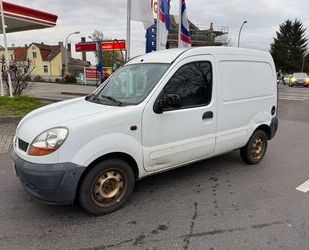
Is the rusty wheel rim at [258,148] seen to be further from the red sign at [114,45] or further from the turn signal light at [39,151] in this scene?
the red sign at [114,45]

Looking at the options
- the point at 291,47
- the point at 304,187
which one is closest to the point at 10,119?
the point at 304,187

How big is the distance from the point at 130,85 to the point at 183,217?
6.14 ft

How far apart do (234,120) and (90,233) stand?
2763 millimetres

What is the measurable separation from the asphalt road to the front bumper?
358 millimetres

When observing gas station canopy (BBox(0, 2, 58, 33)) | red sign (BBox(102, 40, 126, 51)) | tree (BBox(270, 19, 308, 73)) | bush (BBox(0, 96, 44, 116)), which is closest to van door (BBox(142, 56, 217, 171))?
bush (BBox(0, 96, 44, 116))

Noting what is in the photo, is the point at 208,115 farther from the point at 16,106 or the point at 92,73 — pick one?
the point at 92,73

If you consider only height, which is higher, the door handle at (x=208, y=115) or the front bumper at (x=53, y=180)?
the door handle at (x=208, y=115)

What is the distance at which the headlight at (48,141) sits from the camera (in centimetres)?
327

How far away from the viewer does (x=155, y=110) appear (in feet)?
12.5

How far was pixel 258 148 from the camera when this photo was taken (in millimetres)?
5645

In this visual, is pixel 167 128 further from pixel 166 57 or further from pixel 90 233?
pixel 90 233

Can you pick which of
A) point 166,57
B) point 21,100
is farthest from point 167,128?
point 21,100

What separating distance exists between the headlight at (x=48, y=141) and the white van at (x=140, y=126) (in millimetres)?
11

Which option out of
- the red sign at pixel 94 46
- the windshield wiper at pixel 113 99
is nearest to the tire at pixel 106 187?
the windshield wiper at pixel 113 99
